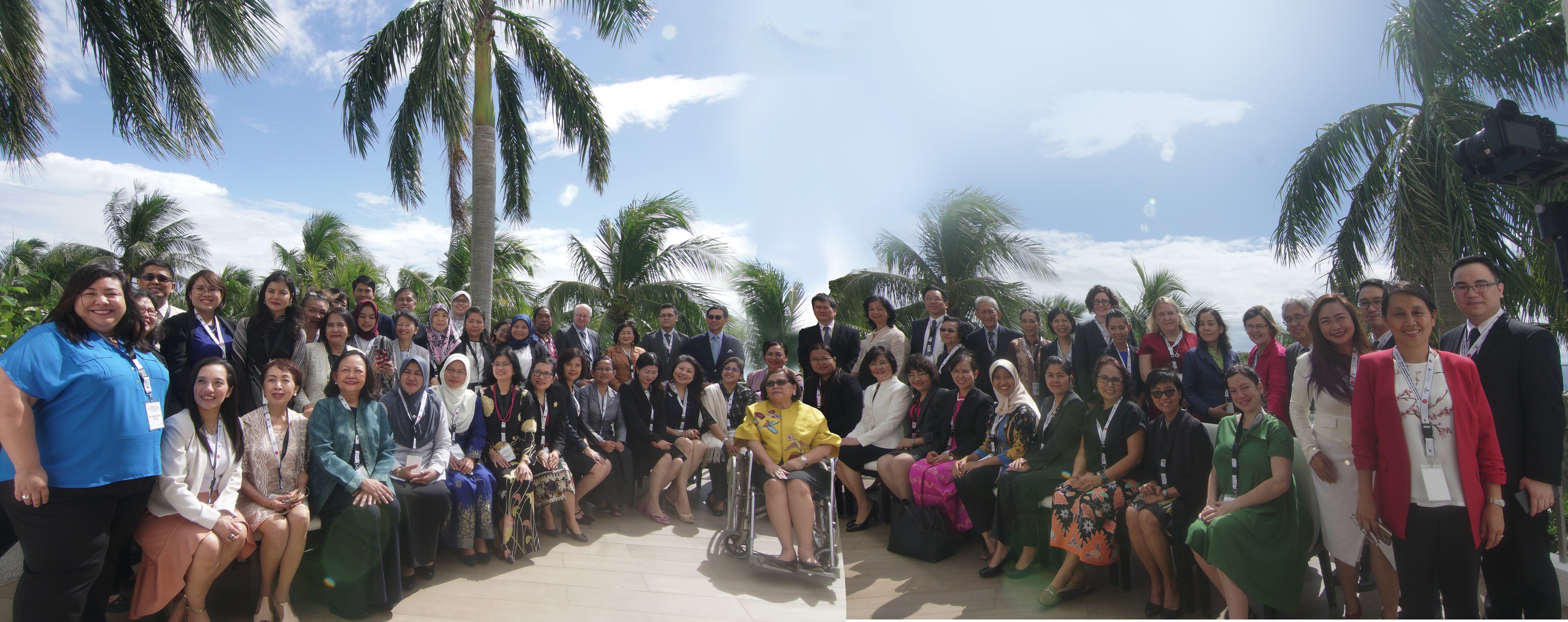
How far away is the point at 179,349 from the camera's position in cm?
398

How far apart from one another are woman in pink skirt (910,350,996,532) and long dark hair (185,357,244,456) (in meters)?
3.82

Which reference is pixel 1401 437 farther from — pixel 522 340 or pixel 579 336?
pixel 579 336

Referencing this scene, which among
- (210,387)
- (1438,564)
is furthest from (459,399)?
(1438,564)

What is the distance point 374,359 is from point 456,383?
55 cm

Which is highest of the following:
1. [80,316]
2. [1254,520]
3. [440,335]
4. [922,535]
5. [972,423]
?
[80,316]

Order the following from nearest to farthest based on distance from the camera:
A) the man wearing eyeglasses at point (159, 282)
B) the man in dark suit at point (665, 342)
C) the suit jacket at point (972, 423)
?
1. the man wearing eyeglasses at point (159, 282)
2. the suit jacket at point (972, 423)
3. the man in dark suit at point (665, 342)

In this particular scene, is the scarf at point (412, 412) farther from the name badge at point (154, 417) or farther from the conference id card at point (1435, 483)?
the conference id card at point (1435, 483)

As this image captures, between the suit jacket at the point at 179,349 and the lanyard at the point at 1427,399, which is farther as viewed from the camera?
the suit jacket at the point at 179,349

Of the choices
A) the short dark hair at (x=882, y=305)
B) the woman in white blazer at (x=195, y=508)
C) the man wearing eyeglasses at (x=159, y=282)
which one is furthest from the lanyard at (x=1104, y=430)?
the man wearing eyeglasses at (x=159, y=282)

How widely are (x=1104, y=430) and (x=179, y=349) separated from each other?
5.05 m

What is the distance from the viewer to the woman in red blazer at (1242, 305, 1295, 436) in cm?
427

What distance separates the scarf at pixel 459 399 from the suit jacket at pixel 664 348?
2.08 meters

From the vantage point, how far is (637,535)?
5324 mm

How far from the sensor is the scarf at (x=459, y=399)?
490 cm
